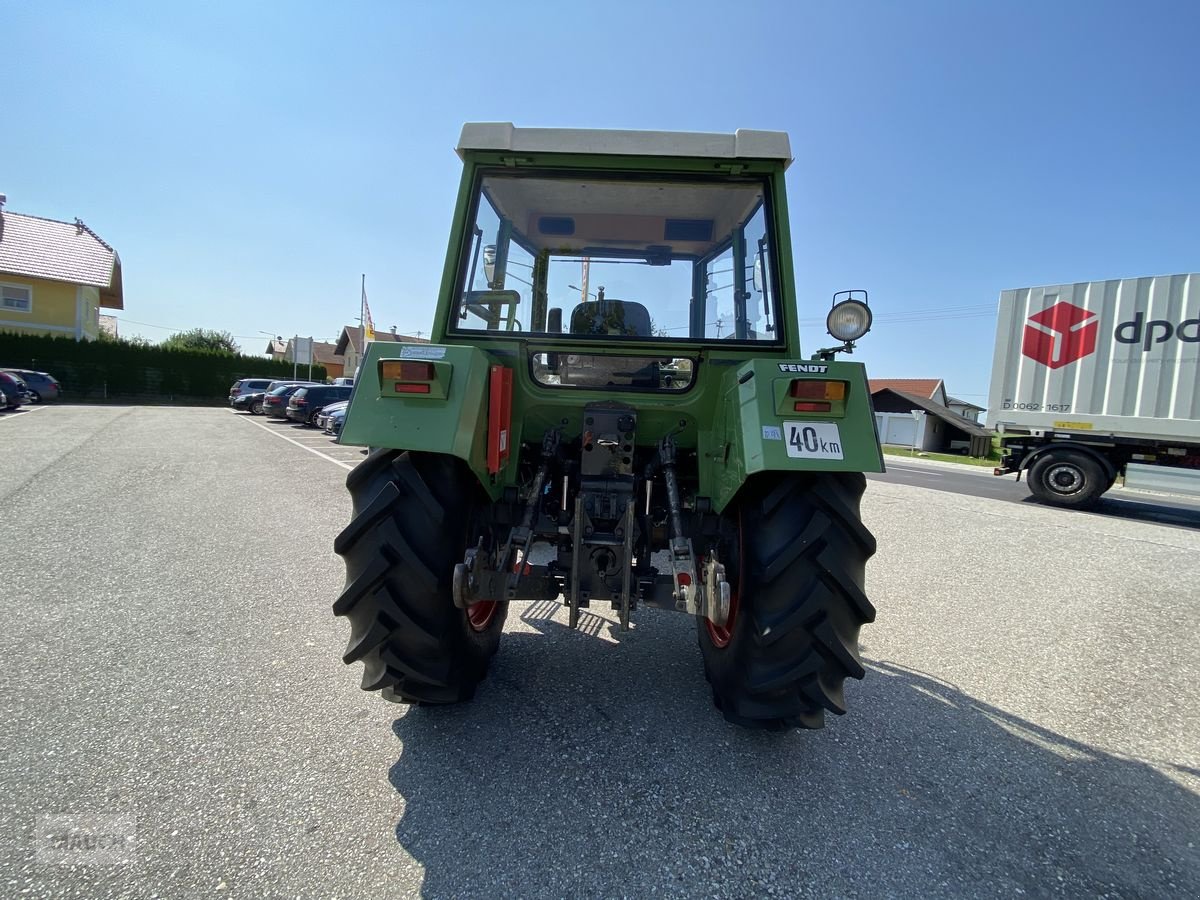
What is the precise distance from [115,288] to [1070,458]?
152 feet

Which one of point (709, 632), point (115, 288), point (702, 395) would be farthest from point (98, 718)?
point (115, 288)

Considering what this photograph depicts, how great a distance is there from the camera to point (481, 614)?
3131 mm

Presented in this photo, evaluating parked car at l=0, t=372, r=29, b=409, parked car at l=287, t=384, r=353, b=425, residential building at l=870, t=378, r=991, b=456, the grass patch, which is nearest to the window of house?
parked car at l=0, t=372, r=29, b=409

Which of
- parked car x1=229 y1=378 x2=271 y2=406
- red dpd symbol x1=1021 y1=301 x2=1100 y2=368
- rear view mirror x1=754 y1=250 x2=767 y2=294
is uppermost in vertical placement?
red dpd symbol x1=1021 y1=301 x2=1100 y2=368

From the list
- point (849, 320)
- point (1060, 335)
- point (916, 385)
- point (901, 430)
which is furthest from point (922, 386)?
point (849, 320)

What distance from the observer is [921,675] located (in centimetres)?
350

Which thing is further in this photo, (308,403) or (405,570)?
(308,403)

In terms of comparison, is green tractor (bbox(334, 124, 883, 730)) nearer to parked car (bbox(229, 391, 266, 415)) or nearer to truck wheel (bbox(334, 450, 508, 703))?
truck wheel (bbox(334, 450, 508, 703))

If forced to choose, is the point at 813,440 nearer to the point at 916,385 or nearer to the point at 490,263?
the point at 490,263

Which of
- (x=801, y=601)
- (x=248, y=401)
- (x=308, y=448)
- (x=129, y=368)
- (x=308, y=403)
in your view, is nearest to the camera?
(x=801, y=601)

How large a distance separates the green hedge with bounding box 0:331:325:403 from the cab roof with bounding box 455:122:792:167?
115ft

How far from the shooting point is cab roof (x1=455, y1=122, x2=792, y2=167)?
2725 millimetres

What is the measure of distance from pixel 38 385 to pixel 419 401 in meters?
30.7

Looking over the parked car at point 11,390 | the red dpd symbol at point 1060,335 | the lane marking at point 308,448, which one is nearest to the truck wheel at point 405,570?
the lane marking at point 308,448
